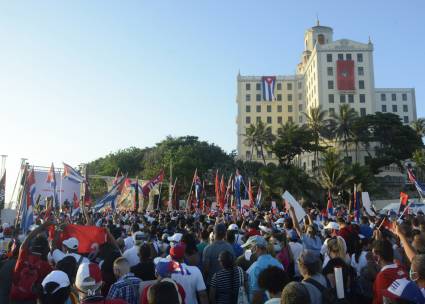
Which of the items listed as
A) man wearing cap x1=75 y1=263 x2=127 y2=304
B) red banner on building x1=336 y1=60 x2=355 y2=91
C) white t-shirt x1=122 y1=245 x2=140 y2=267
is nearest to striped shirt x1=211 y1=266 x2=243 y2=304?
white t-shirt x1=122 y1=245 x2=140 y2=267

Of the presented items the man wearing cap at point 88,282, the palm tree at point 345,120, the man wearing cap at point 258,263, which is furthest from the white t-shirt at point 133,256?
the palm tree at point 345,120

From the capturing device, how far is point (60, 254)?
23.5 feet

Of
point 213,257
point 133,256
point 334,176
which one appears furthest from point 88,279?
point 334,176

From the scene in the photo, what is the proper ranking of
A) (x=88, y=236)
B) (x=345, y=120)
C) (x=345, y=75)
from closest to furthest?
1. (x=88, y=236)
2. (x=345, y=120)
3. (x=345, y=75)

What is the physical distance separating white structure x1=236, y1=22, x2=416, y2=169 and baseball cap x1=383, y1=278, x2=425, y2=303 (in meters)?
75.9

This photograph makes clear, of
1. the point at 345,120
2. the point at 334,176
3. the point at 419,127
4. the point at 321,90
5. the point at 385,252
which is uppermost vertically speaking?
the point at 321,90

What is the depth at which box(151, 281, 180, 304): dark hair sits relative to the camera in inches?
145

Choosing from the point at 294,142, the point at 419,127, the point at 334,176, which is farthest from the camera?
the point at 419,127

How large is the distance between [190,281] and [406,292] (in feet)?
8.95

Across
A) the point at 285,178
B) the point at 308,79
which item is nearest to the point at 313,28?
the point at 308,79

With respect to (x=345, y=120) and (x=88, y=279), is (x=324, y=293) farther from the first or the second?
(x=345, y=120)

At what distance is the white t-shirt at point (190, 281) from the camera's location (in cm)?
565

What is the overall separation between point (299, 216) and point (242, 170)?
183 feet

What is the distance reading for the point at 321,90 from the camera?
85.9 meters
